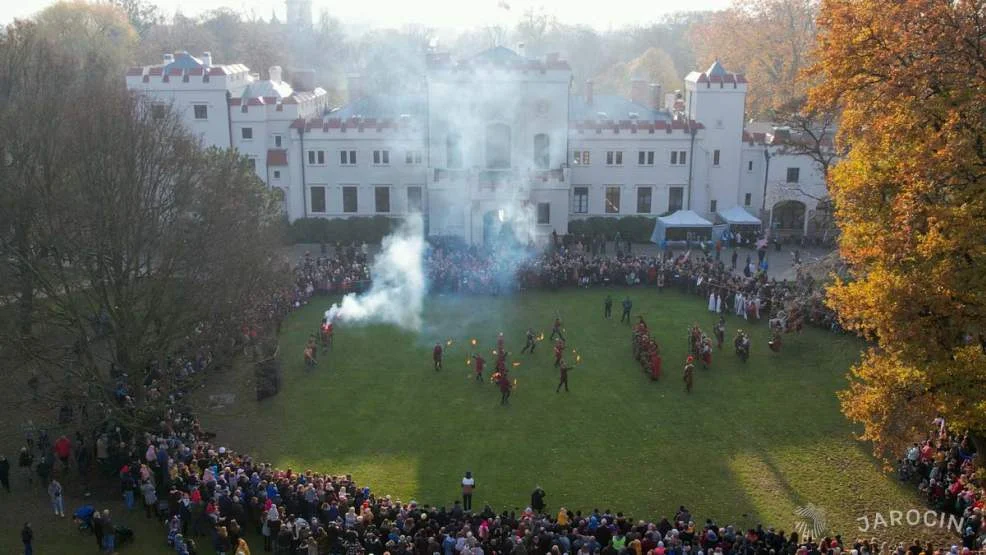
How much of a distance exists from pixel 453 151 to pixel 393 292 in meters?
12.8

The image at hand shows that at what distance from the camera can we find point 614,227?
156 ft

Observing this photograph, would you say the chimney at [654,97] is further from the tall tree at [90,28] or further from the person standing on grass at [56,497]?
the person standing on grass at [56,497]

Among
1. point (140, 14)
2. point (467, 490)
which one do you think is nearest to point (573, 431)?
point (467, 490)

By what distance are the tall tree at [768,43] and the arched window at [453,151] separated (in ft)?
91.8

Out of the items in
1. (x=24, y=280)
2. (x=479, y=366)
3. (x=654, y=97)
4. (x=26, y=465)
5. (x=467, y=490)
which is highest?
(x=654, y=97)

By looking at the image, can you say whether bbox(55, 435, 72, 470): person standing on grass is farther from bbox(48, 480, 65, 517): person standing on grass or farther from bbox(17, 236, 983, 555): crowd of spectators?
bbox(48, 480, 65, 517): person standing on grass

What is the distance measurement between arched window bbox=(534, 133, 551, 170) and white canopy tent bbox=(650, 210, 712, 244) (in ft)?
22.2

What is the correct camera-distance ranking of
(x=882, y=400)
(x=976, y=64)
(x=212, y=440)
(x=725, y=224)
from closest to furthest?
(x=976, y=64), (x=882, y=400), (x=212, y=440), (x=725, y=224)

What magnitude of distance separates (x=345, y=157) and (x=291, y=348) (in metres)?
19.5

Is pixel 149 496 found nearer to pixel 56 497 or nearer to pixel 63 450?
pixel 56 497

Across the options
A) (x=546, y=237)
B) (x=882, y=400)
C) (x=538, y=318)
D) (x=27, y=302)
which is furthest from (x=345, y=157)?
(x=882, y=400)

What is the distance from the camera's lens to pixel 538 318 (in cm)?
3416

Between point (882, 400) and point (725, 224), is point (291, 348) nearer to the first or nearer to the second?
point (882, 400)

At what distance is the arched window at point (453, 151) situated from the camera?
154ft
